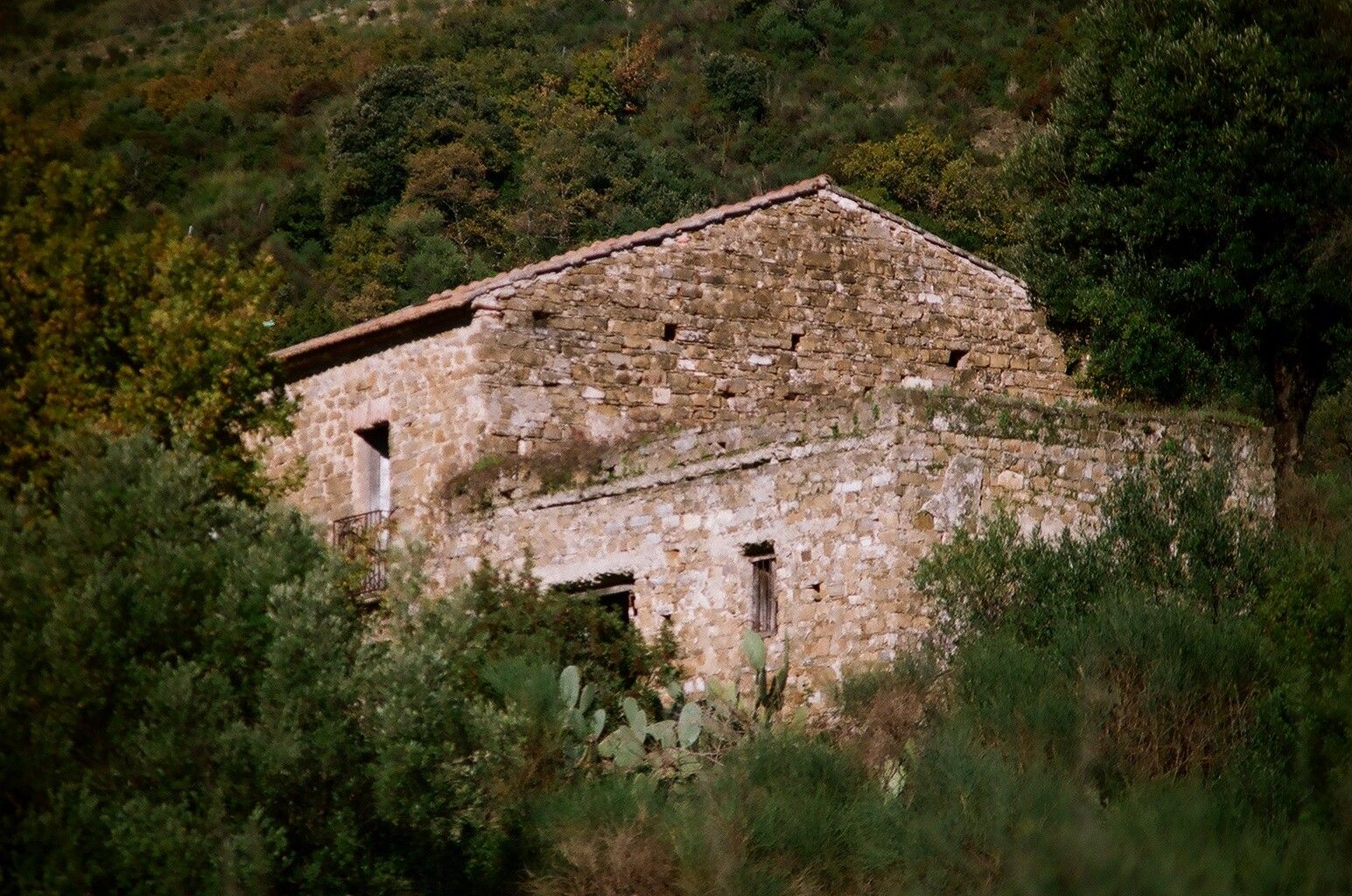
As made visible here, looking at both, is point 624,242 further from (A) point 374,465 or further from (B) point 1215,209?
(B) point 1215,209

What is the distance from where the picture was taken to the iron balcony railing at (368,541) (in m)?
18.8

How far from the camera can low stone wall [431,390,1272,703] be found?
49.2ft

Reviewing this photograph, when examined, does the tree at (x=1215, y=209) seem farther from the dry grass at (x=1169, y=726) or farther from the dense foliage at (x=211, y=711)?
the dense foliage at (x=211, y=711)

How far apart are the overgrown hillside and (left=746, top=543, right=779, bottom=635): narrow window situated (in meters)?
17.8

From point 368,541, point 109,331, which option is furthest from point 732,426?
point 109,331

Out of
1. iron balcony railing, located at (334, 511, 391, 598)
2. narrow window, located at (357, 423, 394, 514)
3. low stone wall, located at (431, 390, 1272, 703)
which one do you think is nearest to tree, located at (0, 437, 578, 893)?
low stone wall, located at (431, 390, 1272, 703)

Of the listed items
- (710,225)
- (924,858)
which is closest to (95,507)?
(924,858)

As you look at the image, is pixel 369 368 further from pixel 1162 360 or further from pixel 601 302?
Answer: pixel 1162 360

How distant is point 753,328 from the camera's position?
66.3 feet

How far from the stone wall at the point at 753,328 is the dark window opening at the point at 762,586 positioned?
375cm

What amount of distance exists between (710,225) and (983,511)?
618cm

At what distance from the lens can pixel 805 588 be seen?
1539cm

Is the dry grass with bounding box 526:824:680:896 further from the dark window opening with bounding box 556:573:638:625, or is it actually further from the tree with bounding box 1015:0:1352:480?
the tree with bounding box 1015:0:1352:480

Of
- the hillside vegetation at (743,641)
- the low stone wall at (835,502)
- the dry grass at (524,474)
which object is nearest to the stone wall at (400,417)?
the dry grass at (524,474)
